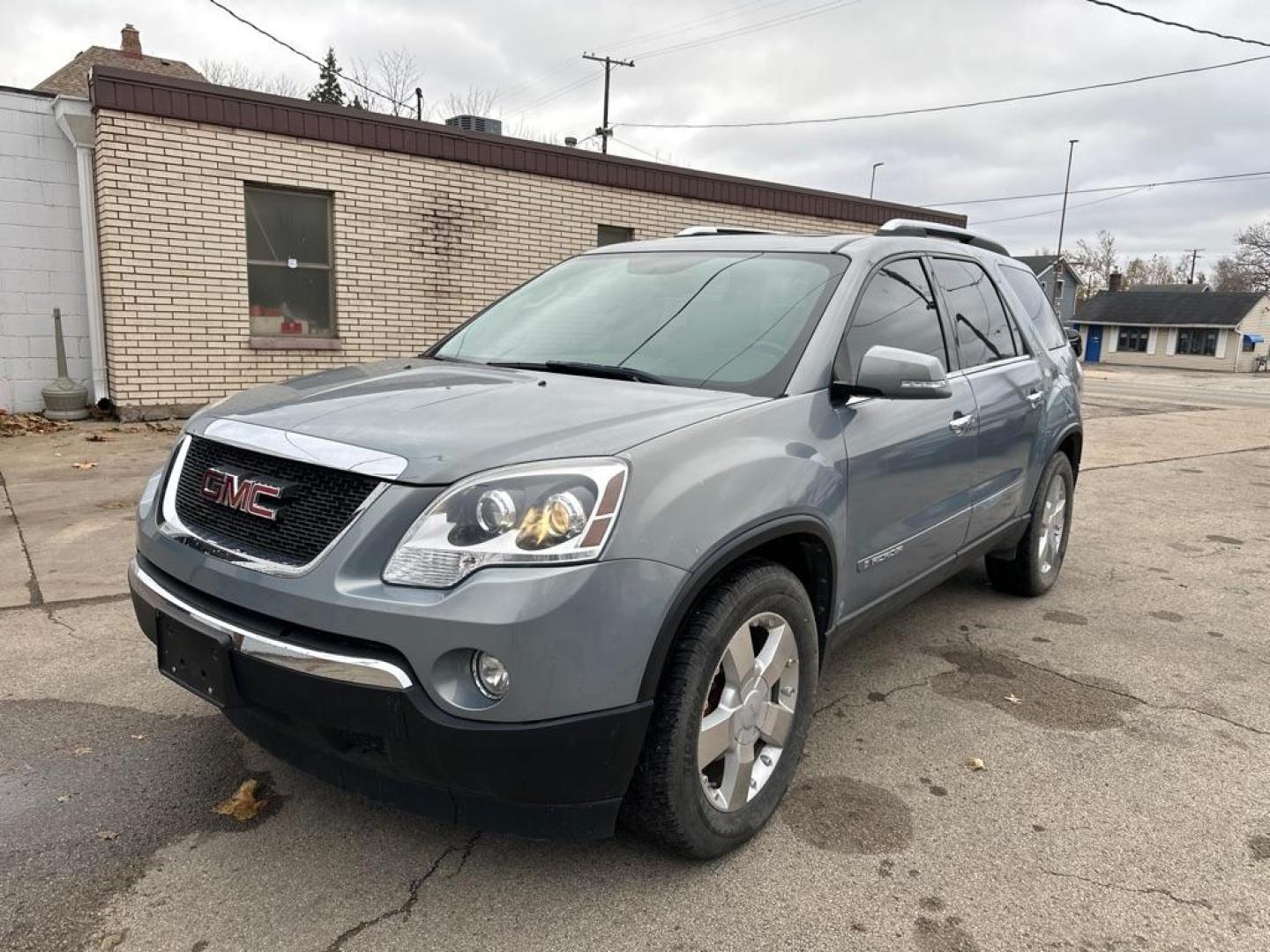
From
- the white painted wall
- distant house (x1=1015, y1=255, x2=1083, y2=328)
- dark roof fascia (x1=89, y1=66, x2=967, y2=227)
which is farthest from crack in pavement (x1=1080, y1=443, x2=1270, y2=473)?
distant house (x1=1015, y1=255, x2=1083, y2=328)

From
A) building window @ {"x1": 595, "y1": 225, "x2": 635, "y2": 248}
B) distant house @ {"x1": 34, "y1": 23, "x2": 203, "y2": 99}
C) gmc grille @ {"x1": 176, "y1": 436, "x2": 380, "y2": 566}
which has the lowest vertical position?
gmc grille @ {"x1": 176, "y1": 436, "x2": 380, "y2": 566}

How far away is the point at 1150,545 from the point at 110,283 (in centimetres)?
954

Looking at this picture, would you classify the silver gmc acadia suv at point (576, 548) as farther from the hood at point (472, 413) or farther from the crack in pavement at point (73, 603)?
the crack in pavement at point (73, 603)

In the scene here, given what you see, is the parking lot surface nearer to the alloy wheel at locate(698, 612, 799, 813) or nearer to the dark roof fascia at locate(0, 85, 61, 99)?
the alloy wheel at locate(698, 612, 799, 813)

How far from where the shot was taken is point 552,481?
6.89 feet

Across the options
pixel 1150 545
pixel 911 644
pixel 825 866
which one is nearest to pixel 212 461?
pixel 825 866

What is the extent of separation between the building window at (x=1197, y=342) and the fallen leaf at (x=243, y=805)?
63748mm

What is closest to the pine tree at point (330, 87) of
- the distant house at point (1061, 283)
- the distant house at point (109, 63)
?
the distant house at point (109, 63)

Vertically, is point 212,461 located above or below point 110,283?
below

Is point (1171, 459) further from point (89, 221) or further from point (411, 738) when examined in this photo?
point (89, 221)

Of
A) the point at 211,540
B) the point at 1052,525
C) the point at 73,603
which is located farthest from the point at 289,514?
the point at 1052,525

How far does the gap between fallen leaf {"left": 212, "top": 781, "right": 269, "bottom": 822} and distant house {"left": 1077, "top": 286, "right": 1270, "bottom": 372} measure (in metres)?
62.6

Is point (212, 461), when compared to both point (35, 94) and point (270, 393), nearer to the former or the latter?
point (270, 393)

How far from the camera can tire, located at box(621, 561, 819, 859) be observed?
224 centimetres
